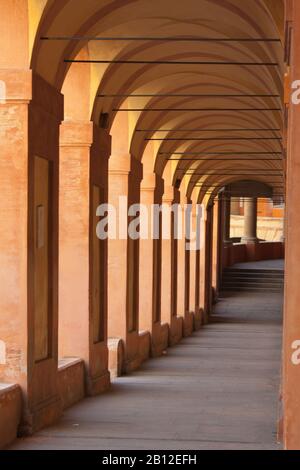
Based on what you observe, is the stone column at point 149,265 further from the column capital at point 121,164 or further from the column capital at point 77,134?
the column capital at point 77,134

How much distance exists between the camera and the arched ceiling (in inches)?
483

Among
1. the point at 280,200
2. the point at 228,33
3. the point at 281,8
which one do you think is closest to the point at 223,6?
the point at 228,33

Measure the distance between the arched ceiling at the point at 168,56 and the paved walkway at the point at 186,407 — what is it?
14.4ft

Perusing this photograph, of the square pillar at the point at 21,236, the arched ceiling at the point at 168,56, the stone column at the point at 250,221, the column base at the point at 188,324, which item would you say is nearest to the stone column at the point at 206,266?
the column base at the point at 188,324

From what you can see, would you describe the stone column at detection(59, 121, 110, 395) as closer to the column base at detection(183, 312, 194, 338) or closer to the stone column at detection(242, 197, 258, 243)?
the column base at detection(183, 312, 194, 338)

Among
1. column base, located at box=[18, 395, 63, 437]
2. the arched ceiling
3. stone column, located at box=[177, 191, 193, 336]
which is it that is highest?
the arched ceiling

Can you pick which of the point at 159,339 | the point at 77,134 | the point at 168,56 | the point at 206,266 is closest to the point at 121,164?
the point at 168,56

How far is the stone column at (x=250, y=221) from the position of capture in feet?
177

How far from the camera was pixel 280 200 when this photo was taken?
156 feet

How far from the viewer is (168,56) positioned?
16641mm

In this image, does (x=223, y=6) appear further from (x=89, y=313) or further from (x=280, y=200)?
(x=280, y=200)

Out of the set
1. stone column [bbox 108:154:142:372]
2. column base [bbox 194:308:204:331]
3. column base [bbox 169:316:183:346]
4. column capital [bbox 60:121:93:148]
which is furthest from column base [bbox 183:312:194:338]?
column capital [bbox 60:121:93:148]

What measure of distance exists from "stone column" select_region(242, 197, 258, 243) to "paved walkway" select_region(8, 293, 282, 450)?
27.3m

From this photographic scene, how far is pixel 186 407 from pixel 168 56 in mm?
6123
